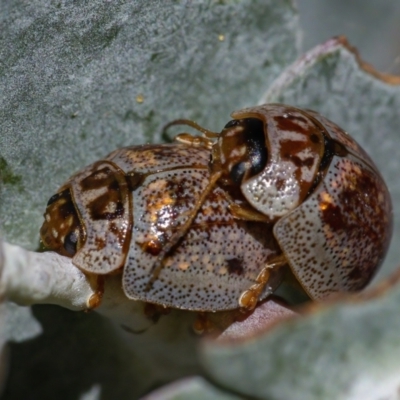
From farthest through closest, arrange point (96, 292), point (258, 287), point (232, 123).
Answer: point (232, 123)
point (258, 287)
point (96, 292)

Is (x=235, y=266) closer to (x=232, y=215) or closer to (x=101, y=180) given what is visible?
(x=232, y=215)

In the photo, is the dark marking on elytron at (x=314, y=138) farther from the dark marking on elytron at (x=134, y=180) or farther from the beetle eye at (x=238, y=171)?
the dark marking on elytron at (x=134, y=180)

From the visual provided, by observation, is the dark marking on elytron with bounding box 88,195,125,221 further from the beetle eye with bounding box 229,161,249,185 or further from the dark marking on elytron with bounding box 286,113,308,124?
the dark marking on elytron with bounding box 286,113,308,124

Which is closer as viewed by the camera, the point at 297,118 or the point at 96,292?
the point at 96,292

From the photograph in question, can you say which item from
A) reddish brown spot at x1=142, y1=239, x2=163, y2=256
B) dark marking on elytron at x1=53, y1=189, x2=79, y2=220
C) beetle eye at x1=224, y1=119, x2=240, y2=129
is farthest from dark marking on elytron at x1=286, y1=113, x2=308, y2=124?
dark marking on elytron at x1=53, y1=189, x2=79, y2=220

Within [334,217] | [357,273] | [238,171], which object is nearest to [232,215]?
[238,171]

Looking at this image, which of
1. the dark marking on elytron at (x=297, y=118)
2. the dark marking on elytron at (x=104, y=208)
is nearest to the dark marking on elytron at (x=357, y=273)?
the dark marking on elytron at (x=297, y=118)
